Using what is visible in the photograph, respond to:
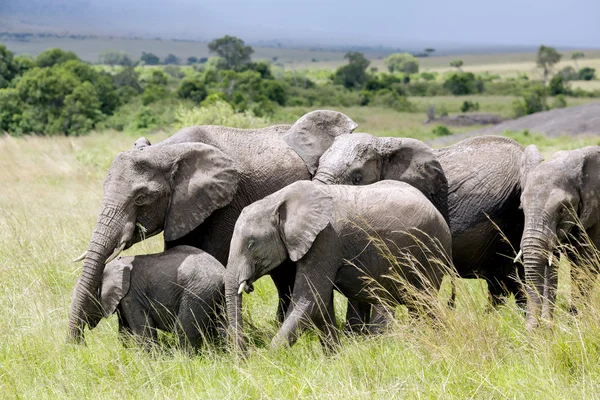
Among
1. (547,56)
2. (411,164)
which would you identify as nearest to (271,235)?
(411,164)

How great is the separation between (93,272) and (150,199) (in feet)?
2.21

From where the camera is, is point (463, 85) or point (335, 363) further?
point (463, 85)

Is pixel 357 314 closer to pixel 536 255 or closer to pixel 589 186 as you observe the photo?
pixel 536 255

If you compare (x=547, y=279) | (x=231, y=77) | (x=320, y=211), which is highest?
(x=320, y=211)

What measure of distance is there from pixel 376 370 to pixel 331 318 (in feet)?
2.32

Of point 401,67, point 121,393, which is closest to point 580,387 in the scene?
point 121,393

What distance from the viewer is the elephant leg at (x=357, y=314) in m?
6.82

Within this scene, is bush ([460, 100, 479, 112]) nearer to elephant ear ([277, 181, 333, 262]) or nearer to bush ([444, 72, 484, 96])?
bush ([444, 72, 484, 96])

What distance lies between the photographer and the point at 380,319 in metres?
6.53

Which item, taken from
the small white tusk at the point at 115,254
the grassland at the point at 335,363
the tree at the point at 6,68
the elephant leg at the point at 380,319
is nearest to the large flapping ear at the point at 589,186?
the grassland at the point at 335,363

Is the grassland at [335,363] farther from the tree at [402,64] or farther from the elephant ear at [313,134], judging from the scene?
the tree at [402,64]

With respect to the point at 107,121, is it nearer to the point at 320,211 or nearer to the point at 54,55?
the point at 54,55

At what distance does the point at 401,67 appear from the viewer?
6181 inches

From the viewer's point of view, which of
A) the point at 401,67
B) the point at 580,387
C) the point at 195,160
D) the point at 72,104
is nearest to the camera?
the point at 580,387
